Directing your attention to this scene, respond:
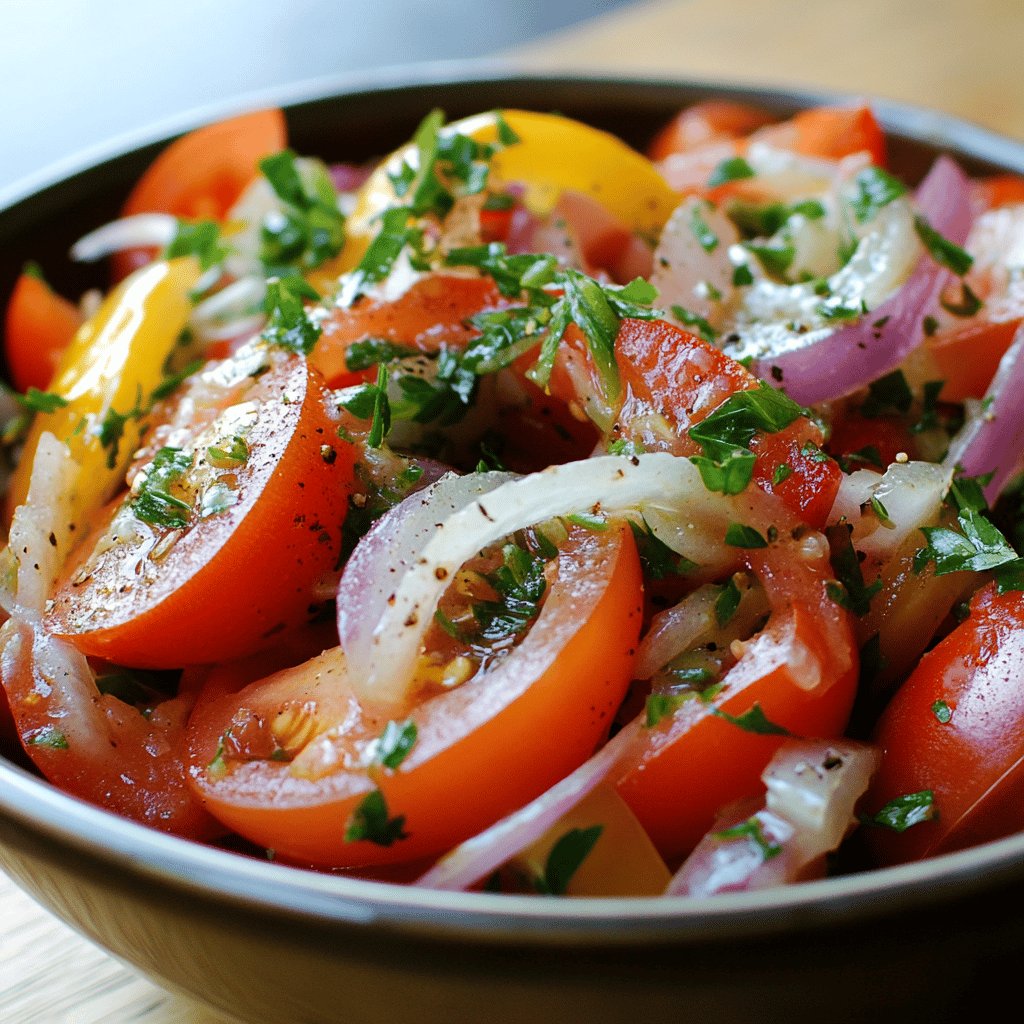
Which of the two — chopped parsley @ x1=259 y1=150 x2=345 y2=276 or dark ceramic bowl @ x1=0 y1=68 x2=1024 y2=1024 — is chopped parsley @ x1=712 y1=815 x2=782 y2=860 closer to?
dark ceramic bowl @ x1=0 y1=68 x2=1024 y2=1024

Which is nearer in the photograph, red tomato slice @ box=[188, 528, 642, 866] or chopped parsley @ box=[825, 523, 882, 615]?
red tomato slice @ box=[188, 528, 642, 866]

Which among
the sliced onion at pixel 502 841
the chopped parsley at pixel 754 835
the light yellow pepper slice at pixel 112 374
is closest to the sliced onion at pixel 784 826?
the chopped parsley at pixel 754 835

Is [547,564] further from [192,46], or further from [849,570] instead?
[192,46]

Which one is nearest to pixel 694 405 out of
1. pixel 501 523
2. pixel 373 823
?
pixel 501 523

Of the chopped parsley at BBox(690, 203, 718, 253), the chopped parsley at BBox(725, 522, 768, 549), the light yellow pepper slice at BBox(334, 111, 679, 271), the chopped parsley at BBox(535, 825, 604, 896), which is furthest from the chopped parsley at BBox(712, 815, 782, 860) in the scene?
the light yellow pepper slice at BBox(334, 111, 679, 271)

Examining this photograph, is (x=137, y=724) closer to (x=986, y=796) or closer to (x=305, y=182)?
(x=986, y=796)

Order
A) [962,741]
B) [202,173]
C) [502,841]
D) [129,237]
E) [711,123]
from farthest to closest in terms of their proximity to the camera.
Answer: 1. [711,123]
2. [202,173]
3. [129,237]
4. [962,741]
5. [502,841]

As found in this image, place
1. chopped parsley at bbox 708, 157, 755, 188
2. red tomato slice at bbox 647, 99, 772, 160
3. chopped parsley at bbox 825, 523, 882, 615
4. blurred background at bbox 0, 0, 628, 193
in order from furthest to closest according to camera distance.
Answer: blurred background at bbox 0, 0, 628, 193 < red tomato slice at bbox 647, 99, 772, 160 < chopped parsley at bbox 708, 157, 755, 188 < chopped parsley at bbox 825, 523, 882, 615

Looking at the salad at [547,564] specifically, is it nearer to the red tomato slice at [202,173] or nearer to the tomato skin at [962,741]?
the tomato skin at [962,741]
